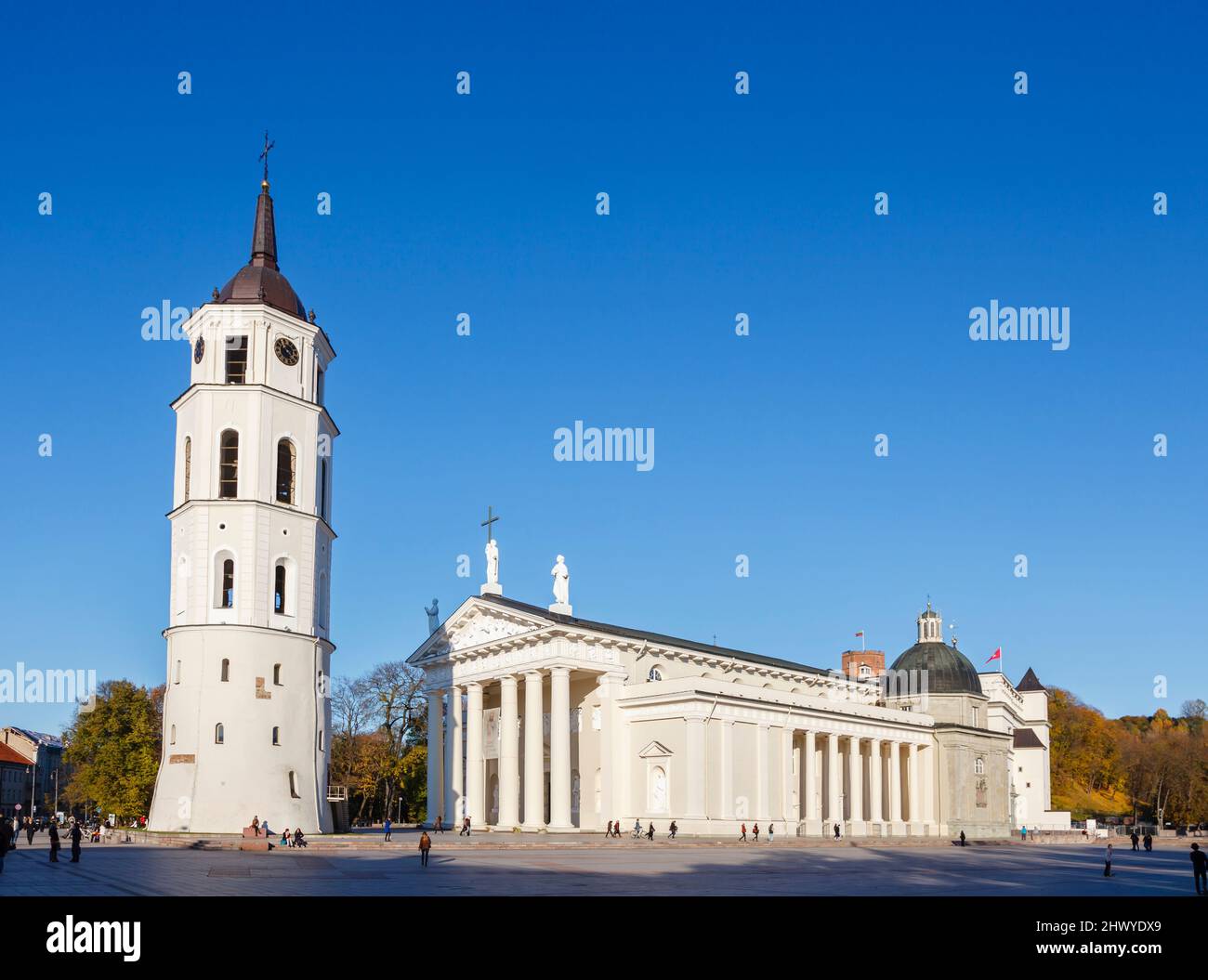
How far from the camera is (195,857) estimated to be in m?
35.7

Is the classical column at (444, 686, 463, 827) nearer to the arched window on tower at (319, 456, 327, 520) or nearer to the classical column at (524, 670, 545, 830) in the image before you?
the classical column at (524, 670, 545, 830)

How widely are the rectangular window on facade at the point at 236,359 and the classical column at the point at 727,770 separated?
93.3 feet

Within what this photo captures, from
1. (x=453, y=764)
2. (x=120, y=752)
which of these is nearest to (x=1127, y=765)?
(x=453, y=764)

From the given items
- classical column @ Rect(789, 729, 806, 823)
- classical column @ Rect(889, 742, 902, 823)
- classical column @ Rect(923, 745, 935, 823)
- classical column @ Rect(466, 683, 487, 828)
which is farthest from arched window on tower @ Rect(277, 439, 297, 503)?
classical column @ Rect(923, 745, 935, 823)

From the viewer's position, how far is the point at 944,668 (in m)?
88.6

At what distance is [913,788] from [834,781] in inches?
492

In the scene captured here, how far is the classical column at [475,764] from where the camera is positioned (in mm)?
64750

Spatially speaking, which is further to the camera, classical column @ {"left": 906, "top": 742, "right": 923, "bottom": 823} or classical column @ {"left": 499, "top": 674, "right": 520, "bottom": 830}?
classical column @ {"left": 906, "top": 742, "right": 923, "bottom": 823}

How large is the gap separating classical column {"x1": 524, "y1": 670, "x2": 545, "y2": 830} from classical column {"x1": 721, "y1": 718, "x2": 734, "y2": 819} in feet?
29.2

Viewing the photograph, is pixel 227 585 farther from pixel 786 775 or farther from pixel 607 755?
pixel 786 775

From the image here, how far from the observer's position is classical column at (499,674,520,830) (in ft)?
199

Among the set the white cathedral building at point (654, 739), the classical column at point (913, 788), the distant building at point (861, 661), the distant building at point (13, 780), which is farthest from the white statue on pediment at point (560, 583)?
the distant building at point (13, 780)

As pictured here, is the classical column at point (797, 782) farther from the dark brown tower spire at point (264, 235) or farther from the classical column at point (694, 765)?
the dark brown tower spire at point (264, 235)
